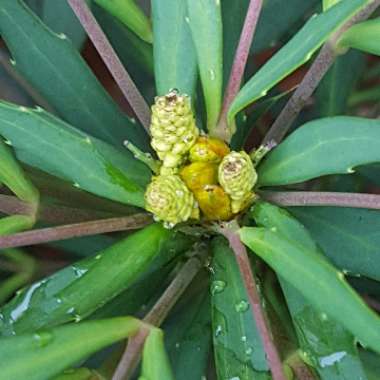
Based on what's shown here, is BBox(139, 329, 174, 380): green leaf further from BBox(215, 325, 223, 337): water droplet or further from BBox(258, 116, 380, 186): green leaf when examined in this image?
BBox(258, 116, 380, 186): green leaf

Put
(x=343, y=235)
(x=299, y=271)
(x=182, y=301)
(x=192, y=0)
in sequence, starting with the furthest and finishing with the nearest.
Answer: (x=182, y=301), (x=343, y=235), (x=192, y=0), (x=299, y=271)

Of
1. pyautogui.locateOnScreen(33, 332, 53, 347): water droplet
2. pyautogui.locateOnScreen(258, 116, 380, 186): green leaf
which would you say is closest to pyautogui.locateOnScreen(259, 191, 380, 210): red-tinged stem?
pyautogui.locateOnScreen(258, 116, 380, 186): green leaf

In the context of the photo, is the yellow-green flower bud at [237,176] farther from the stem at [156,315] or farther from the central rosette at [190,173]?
the stem at [156,315]

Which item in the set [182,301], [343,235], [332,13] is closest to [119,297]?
[182,301]

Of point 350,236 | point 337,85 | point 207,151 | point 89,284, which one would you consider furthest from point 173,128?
point 337,85

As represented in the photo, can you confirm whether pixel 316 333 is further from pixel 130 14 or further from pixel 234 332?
pixel 130 14

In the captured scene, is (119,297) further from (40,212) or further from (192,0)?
(192,0)
